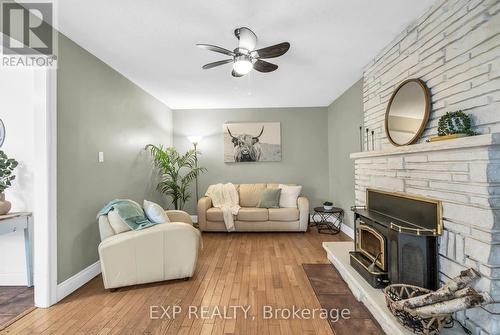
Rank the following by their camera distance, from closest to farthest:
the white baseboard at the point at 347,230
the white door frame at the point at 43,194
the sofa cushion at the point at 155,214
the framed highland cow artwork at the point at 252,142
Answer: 1. the white door frame at the point at 43,194
2. the sofa cushion at the point at 155,214
3. the white baseboard at the point at 347,230
4. the framed highland cow artwork at the point at 252,142

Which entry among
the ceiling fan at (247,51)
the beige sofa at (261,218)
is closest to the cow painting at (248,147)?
the beige sofa at (261,218)

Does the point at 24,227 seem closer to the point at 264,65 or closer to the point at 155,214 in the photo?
the point at 155,214

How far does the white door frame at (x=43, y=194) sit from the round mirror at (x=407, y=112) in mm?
3252

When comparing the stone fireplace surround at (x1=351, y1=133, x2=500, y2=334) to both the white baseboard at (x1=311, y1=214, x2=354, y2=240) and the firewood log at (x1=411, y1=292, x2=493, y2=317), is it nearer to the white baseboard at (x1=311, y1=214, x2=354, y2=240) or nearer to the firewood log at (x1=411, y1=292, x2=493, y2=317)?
the firewood log at (x1=411, y1=292, x2=493, y2=317)

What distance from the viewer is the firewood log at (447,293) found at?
4.59 ft

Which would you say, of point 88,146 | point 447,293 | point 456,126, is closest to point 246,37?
point 456,126

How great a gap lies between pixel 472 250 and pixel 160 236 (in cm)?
249

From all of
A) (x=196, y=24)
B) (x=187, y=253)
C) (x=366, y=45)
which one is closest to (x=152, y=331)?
(x=187, y=253)

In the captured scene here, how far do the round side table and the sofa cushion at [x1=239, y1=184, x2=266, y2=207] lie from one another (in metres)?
1.15

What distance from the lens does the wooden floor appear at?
1.76m

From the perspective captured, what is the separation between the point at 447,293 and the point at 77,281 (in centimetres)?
315

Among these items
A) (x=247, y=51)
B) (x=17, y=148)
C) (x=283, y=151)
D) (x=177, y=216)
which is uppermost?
(x=247, y=51)

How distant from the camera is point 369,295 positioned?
1818 millimetres

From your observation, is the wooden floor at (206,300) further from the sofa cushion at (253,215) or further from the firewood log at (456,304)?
the sofa cushion at (253,215)
